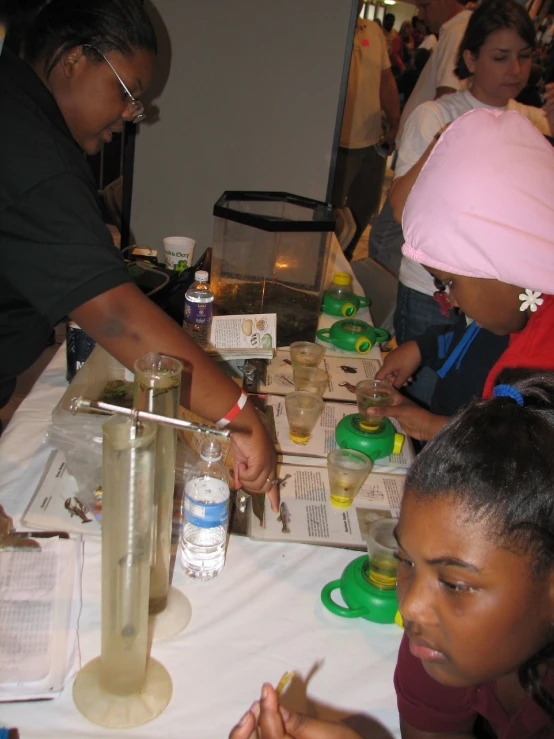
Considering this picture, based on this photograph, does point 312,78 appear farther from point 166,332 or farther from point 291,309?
point 166,332

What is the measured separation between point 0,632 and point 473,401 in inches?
28.3

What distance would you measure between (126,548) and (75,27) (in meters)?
0.99

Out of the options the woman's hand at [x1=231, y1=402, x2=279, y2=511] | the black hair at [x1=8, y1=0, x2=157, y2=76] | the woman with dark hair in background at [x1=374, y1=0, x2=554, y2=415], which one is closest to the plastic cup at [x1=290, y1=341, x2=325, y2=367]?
the woman with dark hair in background at [x1=374, y1=0, x2=554, y2=415]

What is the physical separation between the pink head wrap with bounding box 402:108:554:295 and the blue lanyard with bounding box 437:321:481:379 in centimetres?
47

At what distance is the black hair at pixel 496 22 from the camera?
2.04 meters

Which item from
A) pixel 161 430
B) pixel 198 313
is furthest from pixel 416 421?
pixel 161 430

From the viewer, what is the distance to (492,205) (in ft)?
3.62

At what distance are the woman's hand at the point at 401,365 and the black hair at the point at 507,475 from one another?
1.01 meters

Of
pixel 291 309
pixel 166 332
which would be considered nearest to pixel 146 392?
pixel 166 332

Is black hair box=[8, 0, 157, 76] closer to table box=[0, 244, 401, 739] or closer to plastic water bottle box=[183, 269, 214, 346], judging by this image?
plastic water bottle box=[183, 269, 214, 346]

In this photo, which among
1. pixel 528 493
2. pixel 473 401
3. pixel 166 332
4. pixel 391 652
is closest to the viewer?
pixel 528 493

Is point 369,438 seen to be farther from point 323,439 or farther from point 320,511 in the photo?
point 320,511

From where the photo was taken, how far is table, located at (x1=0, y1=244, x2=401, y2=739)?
2.65ft

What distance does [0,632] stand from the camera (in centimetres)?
89
